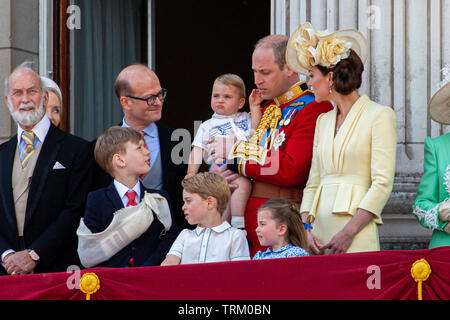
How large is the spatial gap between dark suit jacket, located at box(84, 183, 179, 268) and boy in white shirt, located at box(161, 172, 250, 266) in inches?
4.5

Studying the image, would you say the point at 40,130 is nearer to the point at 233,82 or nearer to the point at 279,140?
the point at 233,82

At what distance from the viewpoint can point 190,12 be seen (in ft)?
34.3

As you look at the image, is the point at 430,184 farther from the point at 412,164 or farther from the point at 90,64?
the point at 90,64

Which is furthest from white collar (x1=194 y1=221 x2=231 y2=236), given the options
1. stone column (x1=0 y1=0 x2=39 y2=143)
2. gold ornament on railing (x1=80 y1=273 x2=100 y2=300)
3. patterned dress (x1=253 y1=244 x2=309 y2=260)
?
stone column (x1=0 y1=0 x2=39 y2=143)

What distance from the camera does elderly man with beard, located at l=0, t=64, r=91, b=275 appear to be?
4621mm

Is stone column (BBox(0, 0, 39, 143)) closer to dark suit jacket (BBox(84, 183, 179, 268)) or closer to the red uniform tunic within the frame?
dark suit jacket (BBox(84, 183, 179, 268))

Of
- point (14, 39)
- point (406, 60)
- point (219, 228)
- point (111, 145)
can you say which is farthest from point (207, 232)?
point (14, 39)

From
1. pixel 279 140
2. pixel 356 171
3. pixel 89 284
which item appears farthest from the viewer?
pixel 279 140

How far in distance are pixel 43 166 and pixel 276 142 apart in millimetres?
1323

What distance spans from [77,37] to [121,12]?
0.56 meters

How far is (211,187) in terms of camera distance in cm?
446

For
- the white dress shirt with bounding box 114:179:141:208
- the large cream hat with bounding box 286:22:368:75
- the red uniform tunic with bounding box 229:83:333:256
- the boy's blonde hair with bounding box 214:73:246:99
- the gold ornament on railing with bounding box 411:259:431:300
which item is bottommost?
the gold ornament on railing with bounding box 411:259:431:300

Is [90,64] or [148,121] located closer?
[148,121]
